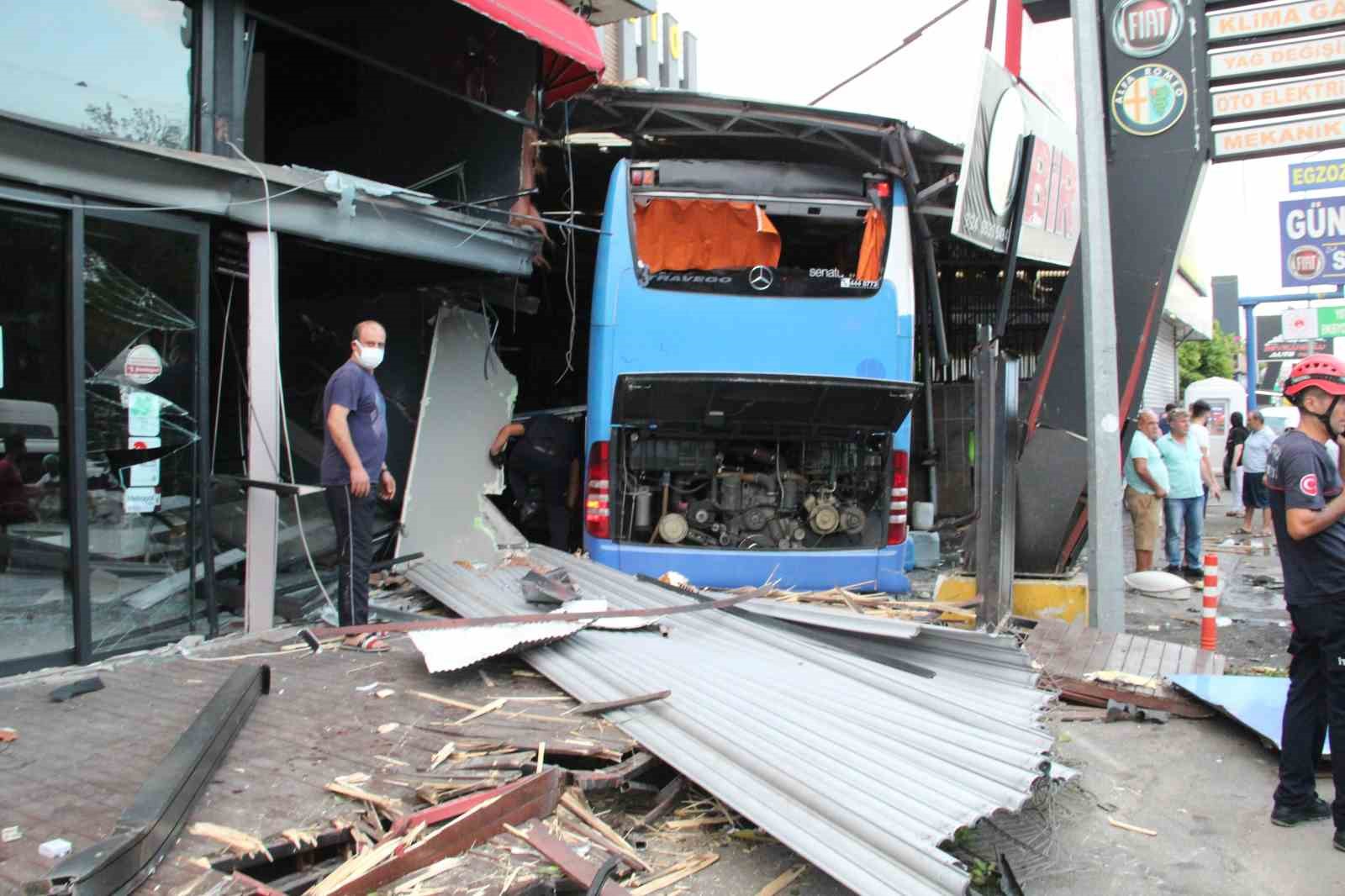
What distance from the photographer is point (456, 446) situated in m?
9.07

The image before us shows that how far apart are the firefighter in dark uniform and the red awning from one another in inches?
121

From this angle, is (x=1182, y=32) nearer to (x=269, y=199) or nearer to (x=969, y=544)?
(x=969, y=544)

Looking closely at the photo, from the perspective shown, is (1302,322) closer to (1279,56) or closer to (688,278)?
(1279,56)

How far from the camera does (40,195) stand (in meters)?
5.01

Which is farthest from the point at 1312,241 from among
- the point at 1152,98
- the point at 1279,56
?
the point at 1152,98

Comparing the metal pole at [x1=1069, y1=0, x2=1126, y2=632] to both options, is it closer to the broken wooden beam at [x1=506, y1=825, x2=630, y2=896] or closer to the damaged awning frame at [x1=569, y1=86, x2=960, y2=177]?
the damaged awning frame at [x1=569, y1=86, x2=960, y2=177]

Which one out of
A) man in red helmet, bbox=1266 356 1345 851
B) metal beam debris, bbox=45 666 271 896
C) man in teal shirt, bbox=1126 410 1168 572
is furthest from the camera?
man in teal shirt, bbox=1126 410 1168 572

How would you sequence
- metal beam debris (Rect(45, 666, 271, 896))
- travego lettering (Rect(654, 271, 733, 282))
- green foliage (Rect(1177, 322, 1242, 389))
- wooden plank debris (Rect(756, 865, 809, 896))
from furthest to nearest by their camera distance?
green foliage (Rect(1177, 322, 1242, 389)) < travego lettering (Rect(654, 271, 733, 282)) < wooden plank debris (Rect(756, 865, 809, 896)) < metal beam debris (Rect(45, 666, 271, 896))

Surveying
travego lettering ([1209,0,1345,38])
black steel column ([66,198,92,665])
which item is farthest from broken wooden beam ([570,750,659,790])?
travego lettering ([1209,0,1345,38])

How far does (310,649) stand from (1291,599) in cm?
486

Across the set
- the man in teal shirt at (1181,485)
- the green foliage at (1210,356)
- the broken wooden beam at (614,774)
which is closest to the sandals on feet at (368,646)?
the broken wooden beam at (614,774)

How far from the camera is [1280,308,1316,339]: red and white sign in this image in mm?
32688

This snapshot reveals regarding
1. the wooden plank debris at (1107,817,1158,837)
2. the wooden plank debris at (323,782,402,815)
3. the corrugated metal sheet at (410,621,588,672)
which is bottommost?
the wooden plank debris at (1107,817,1158,837)

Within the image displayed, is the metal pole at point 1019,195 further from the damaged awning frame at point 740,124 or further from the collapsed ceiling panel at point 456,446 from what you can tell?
the collapsed ceiling panel at point 456,446
